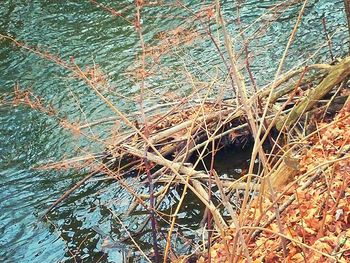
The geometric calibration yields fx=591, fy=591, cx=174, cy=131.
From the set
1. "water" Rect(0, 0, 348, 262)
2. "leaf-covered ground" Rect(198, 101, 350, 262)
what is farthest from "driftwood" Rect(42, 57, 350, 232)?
"leaf-covered ground" Rect(198, 101, 350, 262)

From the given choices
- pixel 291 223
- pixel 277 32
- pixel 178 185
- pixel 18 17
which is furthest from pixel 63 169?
pixel 18 17

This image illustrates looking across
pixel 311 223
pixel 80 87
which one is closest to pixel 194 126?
pixel 311 223

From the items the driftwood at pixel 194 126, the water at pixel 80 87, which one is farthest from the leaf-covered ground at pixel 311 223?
the water at pixel 80 87

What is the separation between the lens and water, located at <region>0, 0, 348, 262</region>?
311 inches

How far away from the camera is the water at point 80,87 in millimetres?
7906

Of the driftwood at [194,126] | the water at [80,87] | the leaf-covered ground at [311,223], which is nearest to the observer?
the leaf-covered ground at [311,223]

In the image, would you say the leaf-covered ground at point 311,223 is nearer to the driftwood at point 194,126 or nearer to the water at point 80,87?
the driftwood at point 194,126

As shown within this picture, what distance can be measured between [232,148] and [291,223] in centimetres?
345

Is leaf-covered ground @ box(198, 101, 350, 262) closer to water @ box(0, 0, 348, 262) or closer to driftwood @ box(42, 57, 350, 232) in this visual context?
driftwood @ box(42, 57, 350, 232)

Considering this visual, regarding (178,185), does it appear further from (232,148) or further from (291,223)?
(291,223)

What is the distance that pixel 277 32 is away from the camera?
12.6 m

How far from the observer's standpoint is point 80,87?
12031 millimetres

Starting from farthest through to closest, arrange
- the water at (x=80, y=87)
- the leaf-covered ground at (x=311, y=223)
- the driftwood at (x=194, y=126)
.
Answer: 1. the water at (x=80, y=87)
2. the driftwood at (x=194, y=126)
3. the leaf-covered ground at (x=311, y=223)

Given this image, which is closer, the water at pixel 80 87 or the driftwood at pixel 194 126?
the driftwood at pixel 194 126
